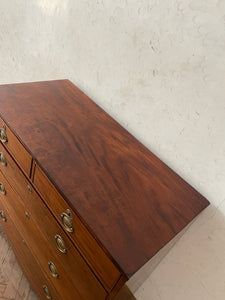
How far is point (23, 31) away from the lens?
56.0 inches

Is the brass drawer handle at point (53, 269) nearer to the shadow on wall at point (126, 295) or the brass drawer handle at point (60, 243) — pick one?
the brass drawer handle at point (60, 243)

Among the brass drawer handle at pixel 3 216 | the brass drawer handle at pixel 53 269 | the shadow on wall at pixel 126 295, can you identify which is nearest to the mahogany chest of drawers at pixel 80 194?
the brass drawer handle at pixel 53 269

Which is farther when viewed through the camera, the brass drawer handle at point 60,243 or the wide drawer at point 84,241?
the brass drawer handle at point 60,243

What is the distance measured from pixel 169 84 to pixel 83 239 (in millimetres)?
598

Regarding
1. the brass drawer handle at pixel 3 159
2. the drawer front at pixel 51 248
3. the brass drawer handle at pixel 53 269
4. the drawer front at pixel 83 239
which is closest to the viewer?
the drawer front at pixel 83 239

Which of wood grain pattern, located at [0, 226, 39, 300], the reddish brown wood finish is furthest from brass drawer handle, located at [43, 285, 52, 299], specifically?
wood grain pattern, located at [0, 226, 39, 300]

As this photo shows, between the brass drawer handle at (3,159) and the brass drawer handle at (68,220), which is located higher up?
the brass drawer handle at (68,220)

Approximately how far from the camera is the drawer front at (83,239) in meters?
0.56

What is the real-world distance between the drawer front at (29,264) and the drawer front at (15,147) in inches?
17.2

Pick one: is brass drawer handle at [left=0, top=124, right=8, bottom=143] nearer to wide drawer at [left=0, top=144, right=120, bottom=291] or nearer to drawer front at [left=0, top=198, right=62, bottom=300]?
wide drawer at [left=0, top=144, right=120, bottom=291]

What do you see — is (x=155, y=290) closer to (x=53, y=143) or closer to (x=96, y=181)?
(x=96, y=181)

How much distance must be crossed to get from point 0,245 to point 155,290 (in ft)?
3.08

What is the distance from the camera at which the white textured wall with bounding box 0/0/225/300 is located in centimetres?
71

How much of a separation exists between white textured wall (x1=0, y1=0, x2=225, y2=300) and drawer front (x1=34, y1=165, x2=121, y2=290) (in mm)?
431
